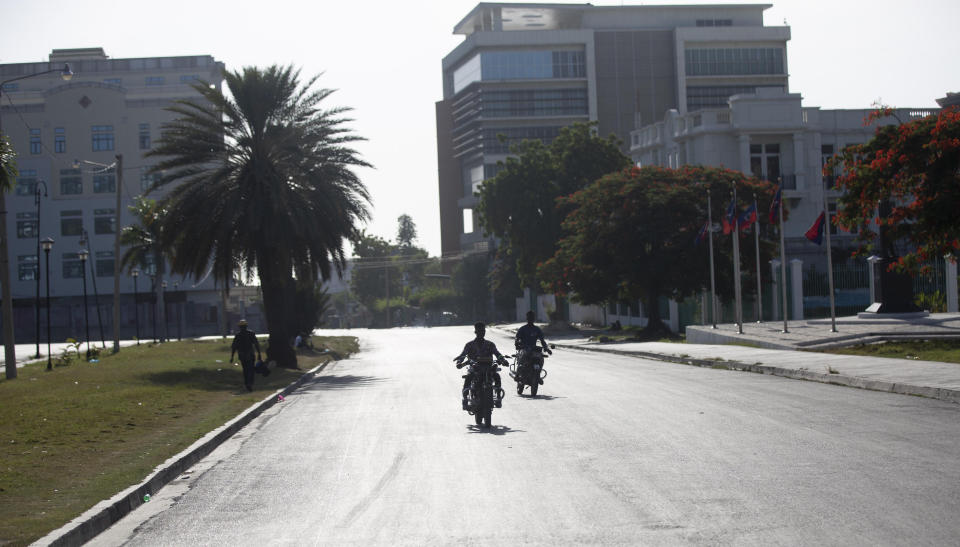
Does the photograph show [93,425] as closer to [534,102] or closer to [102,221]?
[102,221]

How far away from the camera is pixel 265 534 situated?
7945mm

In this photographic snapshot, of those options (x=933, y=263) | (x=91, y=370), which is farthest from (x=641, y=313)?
(x=91, y=370)

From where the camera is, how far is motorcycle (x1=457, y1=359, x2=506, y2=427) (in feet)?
48.8

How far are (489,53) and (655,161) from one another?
4239 cm

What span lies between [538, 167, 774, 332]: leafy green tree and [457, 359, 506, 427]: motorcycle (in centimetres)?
3319

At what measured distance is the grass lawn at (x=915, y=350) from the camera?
24.3 meters

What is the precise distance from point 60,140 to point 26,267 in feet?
37.5

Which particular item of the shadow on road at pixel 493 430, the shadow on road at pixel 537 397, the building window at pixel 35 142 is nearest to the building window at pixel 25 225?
the building window at pixel 35 142

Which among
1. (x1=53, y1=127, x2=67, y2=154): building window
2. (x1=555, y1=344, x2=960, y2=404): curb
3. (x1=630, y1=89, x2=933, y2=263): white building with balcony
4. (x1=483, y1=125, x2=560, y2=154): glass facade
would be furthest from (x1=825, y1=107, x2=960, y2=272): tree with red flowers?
(x1=483, y1=125, x2=560, y2=154): glass facade

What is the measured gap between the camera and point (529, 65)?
115312 millimetres

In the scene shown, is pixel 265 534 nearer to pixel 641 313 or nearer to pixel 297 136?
pixel 297 136

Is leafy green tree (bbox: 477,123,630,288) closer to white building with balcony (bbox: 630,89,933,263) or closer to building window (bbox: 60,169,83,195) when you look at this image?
white building with balcony (bbox: 630,89,933,263)

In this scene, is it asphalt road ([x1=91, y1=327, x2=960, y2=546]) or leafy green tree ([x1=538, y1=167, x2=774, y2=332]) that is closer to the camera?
asphalt road ([x1=91, y1=327, x2=960, y2=546])

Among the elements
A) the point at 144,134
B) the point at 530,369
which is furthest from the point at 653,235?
the point at 144,134
